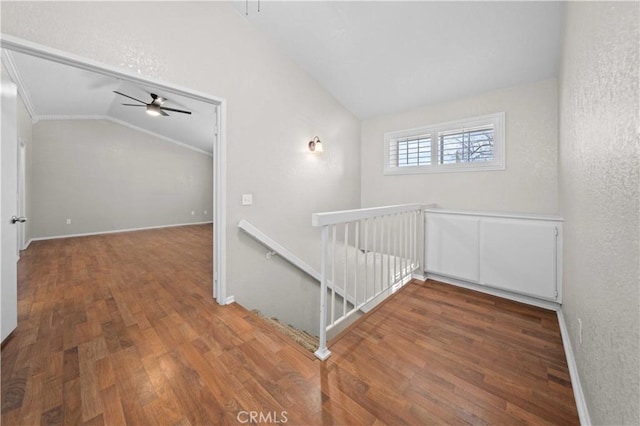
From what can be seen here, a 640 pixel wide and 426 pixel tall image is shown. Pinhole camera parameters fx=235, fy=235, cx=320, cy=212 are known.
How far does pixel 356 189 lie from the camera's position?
385 centimetres

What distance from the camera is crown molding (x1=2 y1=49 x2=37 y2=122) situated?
2.53 meters

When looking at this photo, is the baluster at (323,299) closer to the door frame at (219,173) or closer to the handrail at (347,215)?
the handrail at (347,215)

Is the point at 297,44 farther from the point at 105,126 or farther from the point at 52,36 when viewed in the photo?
the point at 105,126

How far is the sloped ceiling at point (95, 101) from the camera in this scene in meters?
3.34

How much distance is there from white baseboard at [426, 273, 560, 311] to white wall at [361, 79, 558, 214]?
2.95ft

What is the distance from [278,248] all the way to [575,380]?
2.35 metres

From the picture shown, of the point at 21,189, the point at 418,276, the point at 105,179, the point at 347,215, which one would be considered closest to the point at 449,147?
the point at 418,276

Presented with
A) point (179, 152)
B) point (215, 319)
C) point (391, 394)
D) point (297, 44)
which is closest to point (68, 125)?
point (179, 152)

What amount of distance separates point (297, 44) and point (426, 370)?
126 inches

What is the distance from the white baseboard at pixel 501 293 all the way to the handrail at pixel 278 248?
59.0 inches

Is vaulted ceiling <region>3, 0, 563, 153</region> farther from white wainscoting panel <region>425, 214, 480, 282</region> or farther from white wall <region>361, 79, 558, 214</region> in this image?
white wainscoting panel <region>425, 214, 480, 282</region>

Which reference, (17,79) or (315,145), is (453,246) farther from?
(17,79)

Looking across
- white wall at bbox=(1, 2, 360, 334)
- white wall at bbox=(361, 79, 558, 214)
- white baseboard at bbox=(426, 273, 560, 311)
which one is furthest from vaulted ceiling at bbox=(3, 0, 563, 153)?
white baseboard at bbox=(426, 273, 560, 311)

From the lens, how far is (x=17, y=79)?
339cm
